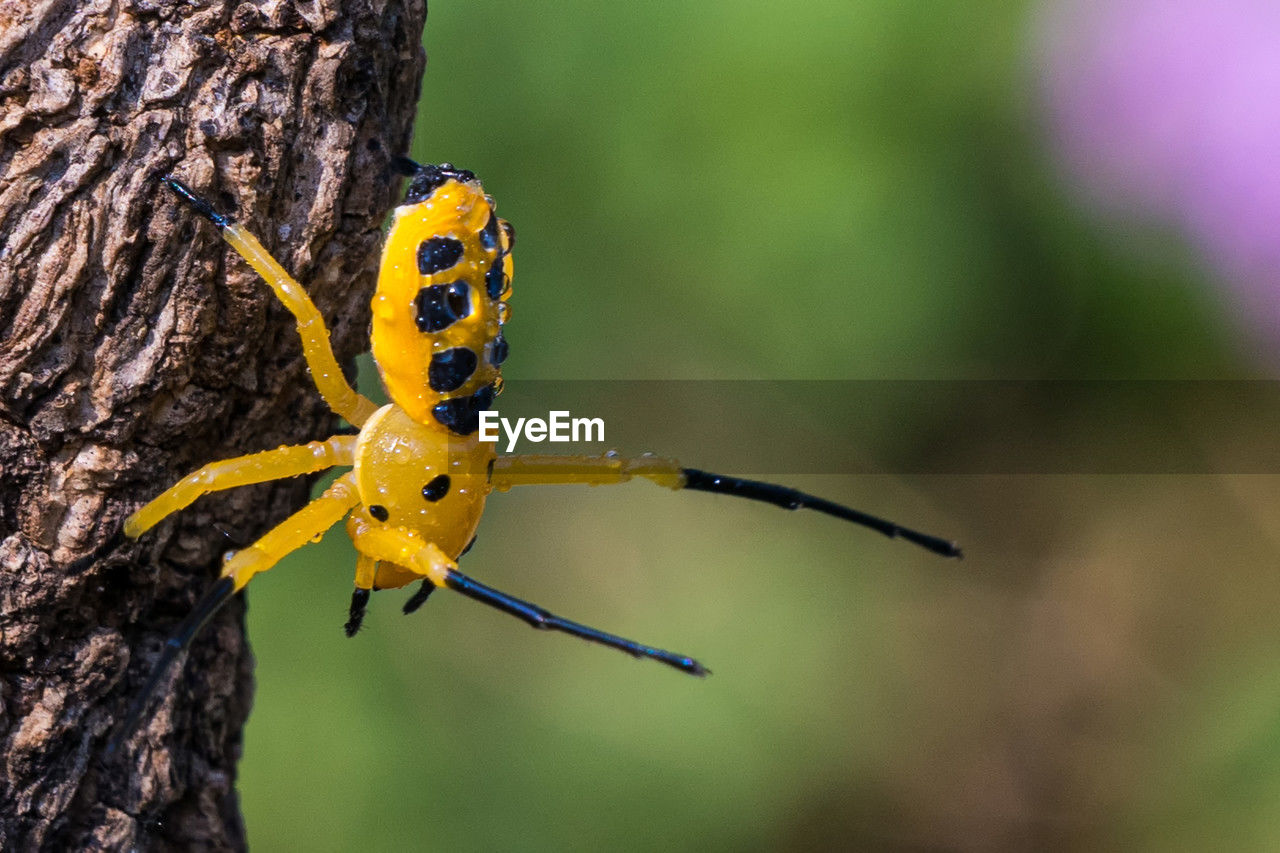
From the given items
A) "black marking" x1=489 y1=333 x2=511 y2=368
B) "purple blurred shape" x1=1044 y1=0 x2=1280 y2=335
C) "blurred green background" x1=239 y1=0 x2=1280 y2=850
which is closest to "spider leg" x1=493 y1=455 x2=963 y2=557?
"black marking" x1=489 y1=333 x2=511 y2=368

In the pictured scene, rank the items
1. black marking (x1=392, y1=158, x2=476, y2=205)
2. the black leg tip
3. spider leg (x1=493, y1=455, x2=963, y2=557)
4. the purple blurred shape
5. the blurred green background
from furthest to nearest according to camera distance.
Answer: the blurred green background → the purple blurred shape → spider leg (x1=493, y1=455, x2=963, y2=557) → black marking (x1=392, y1=158, x2=476, y2=205) → the black leg tip

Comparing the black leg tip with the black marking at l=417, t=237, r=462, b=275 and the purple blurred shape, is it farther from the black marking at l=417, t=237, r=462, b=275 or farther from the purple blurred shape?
the purple blurred shape

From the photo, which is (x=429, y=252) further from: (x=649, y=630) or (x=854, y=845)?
(x=854, y=845)

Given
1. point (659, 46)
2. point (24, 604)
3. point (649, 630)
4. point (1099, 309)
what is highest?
point (659, 46)

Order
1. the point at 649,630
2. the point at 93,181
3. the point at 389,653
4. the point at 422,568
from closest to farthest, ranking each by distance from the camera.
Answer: the point at 93,181, the point at 422,568, the point at 389,653, the point at 649,630

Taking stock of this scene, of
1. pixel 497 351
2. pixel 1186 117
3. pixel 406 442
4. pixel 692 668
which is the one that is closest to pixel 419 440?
pixel 406 442

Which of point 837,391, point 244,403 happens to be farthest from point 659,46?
point 244,403
